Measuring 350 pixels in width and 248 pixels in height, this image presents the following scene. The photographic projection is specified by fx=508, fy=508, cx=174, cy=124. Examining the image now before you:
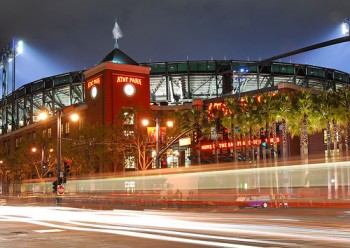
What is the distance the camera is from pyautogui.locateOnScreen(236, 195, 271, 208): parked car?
40866 millimetres

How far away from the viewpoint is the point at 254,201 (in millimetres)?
41031

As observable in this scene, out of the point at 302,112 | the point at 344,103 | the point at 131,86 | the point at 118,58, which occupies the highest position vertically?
the point at 118,58

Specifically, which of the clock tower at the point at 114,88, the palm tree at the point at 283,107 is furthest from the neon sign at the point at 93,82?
the palm tree at the point at 283,107

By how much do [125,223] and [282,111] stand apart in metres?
34.2

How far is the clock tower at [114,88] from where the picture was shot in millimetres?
81375

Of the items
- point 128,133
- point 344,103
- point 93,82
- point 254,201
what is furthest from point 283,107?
point 93,82

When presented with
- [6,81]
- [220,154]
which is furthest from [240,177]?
[6,81]

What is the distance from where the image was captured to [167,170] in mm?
47188

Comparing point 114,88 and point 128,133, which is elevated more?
point 114,88

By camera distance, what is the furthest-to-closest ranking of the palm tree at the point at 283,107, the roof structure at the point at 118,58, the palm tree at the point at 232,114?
the roof structure at the point at 118,58 → the palm tree at the point at 232,114 → the palm tree at the point at 283,107

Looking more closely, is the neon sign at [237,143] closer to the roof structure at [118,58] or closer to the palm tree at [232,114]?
the palm tree at [232,114]

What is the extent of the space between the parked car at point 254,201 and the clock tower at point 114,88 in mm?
40888

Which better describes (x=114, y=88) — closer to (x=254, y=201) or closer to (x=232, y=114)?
(x=232, y=114)

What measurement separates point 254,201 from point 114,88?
4548 centimetres
